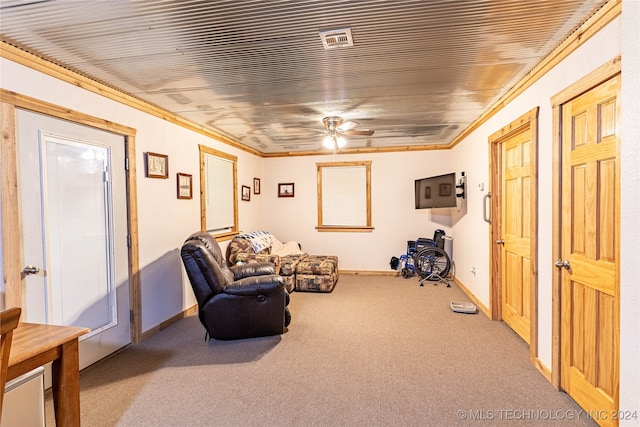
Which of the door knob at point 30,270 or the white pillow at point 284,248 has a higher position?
the door knob at point 30,270

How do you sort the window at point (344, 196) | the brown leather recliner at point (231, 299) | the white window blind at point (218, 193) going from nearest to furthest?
the brown leather recliner at point (231, 299), the white window blind at point (218, 193), the window at point (344, 196)

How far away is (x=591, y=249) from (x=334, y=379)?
193 centimetres

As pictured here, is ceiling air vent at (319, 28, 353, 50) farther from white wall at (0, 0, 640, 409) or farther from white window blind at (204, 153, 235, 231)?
white window blind at (204, 153, 235, 231)

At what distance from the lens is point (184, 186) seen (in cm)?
390

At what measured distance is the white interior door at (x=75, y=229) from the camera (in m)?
2.20

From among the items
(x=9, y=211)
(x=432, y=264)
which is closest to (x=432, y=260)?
(x=432, y=264)

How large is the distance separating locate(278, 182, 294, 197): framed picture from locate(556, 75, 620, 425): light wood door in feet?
15.9

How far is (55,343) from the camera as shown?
4.66 feet

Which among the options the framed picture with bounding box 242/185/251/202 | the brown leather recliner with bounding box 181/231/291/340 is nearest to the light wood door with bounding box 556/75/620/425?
the brown leather recliner with bounding box 181/231/291/340

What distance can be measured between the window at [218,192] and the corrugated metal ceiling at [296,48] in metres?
1.08

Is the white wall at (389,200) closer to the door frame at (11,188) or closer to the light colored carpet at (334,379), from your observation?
the door frame at (11,188)

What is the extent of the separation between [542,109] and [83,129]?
3631 millimetres

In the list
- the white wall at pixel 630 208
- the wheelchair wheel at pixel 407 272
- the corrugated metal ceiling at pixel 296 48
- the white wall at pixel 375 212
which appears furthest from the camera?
the white wall at pixel 375 212

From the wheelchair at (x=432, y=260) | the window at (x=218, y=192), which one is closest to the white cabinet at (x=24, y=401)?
the window at (x=218, y=192)
